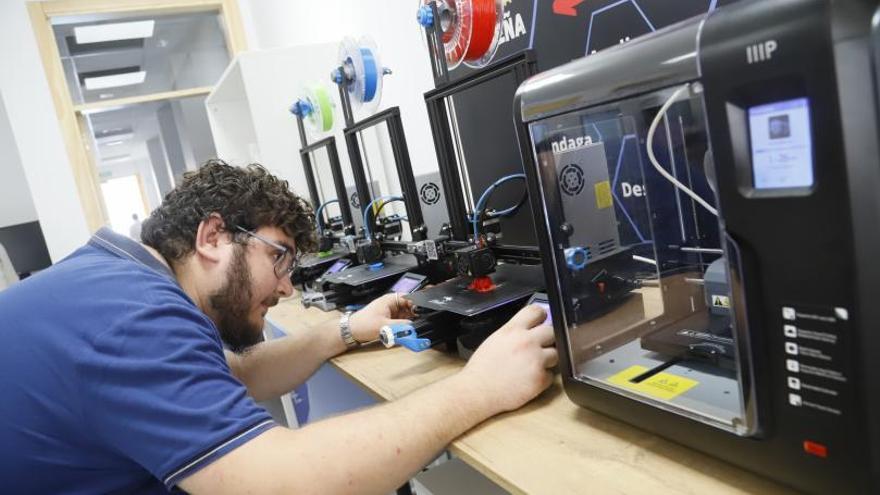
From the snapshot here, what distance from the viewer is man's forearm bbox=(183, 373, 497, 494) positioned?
0.71m

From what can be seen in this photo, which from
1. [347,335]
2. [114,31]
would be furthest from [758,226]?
[114,31]

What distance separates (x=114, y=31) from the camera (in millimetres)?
4598

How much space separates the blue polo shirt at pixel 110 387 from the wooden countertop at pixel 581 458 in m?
0.31

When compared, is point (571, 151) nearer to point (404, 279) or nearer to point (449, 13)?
point (449, 13)

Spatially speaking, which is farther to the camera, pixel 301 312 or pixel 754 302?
pixel 301 312

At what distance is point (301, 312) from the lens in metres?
1.90

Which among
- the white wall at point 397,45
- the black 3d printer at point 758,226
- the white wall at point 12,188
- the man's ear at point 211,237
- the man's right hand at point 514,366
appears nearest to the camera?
the black 3d printer at point 758,226

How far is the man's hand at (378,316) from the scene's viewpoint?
130 cm

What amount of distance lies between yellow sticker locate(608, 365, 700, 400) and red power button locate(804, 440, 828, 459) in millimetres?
186

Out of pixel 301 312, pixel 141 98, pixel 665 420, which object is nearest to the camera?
pixel 665 420

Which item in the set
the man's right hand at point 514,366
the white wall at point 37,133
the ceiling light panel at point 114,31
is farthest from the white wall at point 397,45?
the ceiling light panel at point 114,31

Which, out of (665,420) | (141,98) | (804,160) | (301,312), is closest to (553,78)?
(804,160)

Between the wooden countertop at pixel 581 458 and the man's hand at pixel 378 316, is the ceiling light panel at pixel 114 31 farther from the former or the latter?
the wooden countertop at pixel 581 458

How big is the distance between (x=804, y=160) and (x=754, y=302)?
0.14 meters
